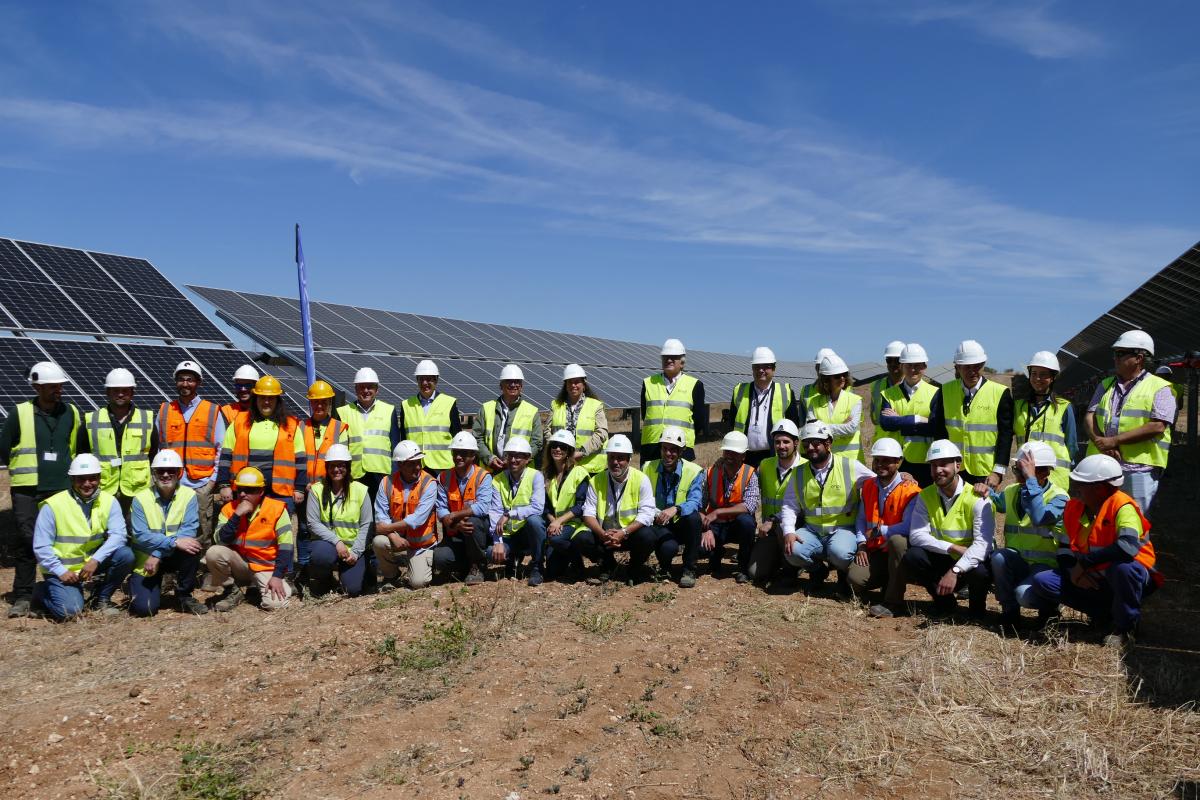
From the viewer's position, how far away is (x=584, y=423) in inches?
324

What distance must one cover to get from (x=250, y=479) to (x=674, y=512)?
3694 mm

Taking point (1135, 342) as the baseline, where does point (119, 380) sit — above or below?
below

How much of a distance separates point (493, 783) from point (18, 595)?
559 centimetres

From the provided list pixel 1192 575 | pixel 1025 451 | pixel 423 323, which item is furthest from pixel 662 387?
pixel 423 323

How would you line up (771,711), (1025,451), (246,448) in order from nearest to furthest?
(771,711) → (1025,451) → (246,448)

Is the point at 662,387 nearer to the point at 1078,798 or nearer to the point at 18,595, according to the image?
the point at 1078,798

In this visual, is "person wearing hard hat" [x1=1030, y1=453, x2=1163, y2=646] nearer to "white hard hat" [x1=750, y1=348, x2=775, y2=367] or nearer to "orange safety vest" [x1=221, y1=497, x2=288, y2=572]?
"white hard hat" [x1=750, y1=348, x2=775, y2=367]

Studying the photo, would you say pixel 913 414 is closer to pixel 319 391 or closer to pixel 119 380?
pixel 319 391

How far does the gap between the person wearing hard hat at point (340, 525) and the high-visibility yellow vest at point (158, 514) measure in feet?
3.44

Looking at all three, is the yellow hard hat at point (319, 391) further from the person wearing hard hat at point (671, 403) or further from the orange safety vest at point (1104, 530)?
the orange safety vest at point (1104, 530)

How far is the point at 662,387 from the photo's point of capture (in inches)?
324

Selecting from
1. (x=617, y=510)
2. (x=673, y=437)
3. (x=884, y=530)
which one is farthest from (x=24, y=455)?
(x=884, y=530)

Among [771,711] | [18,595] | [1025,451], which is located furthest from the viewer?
[18,595]

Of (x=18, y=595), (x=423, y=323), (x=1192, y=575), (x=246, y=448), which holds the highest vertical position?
(x=423, y=323)
